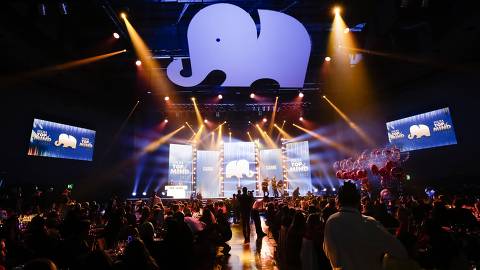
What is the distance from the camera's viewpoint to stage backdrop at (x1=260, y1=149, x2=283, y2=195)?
17.9 metres

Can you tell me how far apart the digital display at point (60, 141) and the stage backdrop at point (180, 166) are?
5.52 meters

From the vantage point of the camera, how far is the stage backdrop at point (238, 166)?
1798 cm

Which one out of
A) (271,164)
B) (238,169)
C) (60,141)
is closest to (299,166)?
(271,164)

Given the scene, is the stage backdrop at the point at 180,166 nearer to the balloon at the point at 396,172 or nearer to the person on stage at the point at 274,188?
the person on stage at the point at 274,188

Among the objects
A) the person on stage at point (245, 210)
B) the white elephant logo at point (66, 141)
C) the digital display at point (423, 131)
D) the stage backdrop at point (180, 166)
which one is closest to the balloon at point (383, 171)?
the digital display at point (423, 131)

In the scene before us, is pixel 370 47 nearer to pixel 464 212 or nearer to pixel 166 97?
pixel 464 212

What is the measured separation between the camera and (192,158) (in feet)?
Answer: 58.4

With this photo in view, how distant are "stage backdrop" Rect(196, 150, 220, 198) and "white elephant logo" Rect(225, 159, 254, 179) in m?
0.69

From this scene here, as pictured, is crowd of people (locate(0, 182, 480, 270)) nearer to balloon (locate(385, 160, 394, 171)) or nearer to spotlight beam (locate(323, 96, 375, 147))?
A: balloon (locate(385, 160, 394, 171))

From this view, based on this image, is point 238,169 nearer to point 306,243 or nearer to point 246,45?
point 246,45

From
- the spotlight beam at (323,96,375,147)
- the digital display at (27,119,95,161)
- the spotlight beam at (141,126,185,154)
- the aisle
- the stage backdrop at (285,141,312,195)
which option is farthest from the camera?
the stage backdrop at (285,141,312,195)

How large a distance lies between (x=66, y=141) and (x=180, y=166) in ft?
23.9

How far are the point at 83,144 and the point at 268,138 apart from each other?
35.3 feet

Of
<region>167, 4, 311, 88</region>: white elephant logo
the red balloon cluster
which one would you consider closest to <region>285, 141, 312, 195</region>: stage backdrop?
the red balloon cluster
